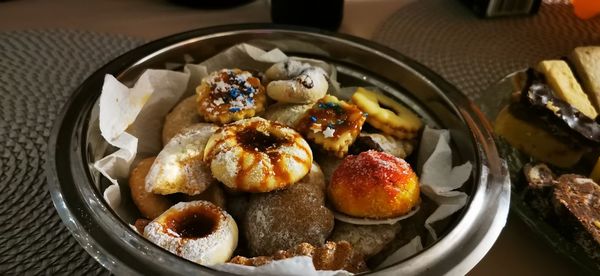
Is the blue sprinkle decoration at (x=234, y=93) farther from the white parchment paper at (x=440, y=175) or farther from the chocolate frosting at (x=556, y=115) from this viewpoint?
the chocolate frosting at (x=556, y=115)

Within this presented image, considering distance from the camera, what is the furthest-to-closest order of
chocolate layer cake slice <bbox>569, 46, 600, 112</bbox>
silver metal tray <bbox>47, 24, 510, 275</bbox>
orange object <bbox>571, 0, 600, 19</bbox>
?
1. orange object <bbox>571, 0, 600, 19</bbox>
2. chocolate layer cake slice <bbox>569, 46, 600, 112</bbox>
3. silver metal tray <bbox>47, 24, 510, 275</bbox>

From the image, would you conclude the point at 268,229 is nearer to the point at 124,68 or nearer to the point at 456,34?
the point at 124,68

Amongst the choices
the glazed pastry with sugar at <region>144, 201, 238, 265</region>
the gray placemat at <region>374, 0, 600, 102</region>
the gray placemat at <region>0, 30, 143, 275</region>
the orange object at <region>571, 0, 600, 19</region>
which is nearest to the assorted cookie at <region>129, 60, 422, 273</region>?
the glazed pastry with sugar at <region>144, 201, 238, 265</region>

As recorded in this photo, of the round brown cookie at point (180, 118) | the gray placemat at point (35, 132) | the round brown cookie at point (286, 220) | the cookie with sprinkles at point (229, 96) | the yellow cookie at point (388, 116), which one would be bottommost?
the gray placemat at point (35, 132)

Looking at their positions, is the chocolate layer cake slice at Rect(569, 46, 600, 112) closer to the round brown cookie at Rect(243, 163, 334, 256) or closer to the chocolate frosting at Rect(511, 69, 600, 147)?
the chocolate frosting at Rect(511, 69, 600, 147)

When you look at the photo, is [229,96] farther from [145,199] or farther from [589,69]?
[589,69]

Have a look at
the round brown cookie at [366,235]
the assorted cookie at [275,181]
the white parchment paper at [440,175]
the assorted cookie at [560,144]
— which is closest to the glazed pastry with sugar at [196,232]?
the assorted cookie at [275,181]
